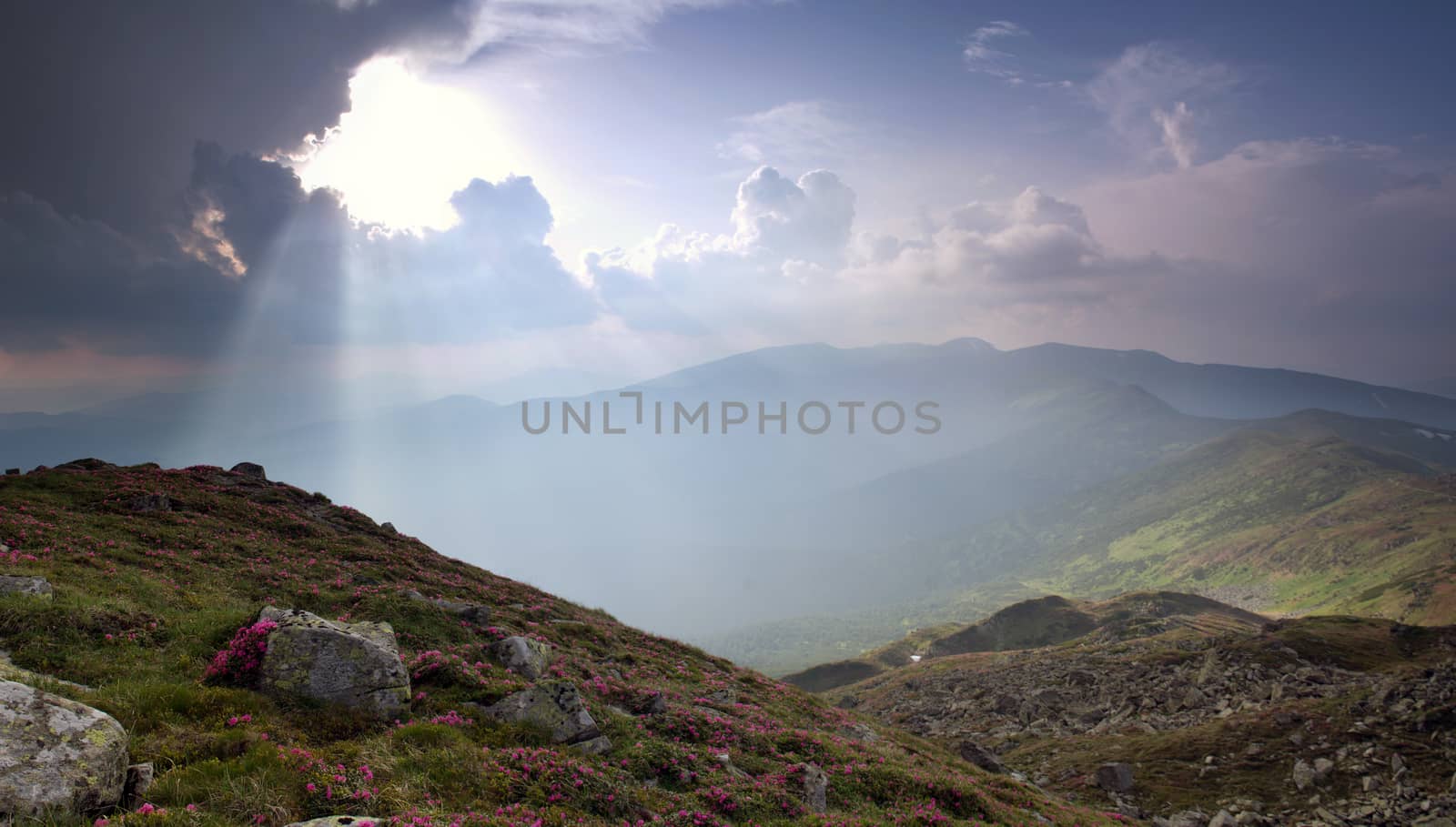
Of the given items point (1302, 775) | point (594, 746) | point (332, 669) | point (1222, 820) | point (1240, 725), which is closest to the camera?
point (332, 669)

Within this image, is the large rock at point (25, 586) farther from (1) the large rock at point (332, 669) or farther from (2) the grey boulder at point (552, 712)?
(2) the grey boulder at point (552, 712)

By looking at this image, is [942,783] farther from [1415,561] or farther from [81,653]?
[1415,561]

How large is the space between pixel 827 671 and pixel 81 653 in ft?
452

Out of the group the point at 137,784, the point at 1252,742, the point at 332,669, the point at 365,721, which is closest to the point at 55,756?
the point at 137,784

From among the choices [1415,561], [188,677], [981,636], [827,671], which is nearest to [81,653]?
[188,677]

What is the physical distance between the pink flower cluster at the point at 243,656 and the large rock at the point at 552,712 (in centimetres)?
576

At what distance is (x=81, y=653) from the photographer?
48.7 feet

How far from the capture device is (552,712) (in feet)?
54.5

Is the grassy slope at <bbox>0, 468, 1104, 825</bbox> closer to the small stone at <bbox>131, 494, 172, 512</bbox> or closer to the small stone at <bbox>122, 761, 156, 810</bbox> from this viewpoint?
the small stone at <bbox>122, 761, 156, 810</bbox>

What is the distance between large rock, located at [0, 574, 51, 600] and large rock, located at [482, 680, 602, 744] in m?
13.6

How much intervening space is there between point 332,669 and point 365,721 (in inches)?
67.5

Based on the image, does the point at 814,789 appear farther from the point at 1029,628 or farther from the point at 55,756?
the point at 1029,628

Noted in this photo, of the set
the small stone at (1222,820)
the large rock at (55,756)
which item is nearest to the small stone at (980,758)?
the small stone at (1222,820)

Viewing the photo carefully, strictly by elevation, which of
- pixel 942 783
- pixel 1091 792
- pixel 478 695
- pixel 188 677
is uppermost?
pixel 188 677
